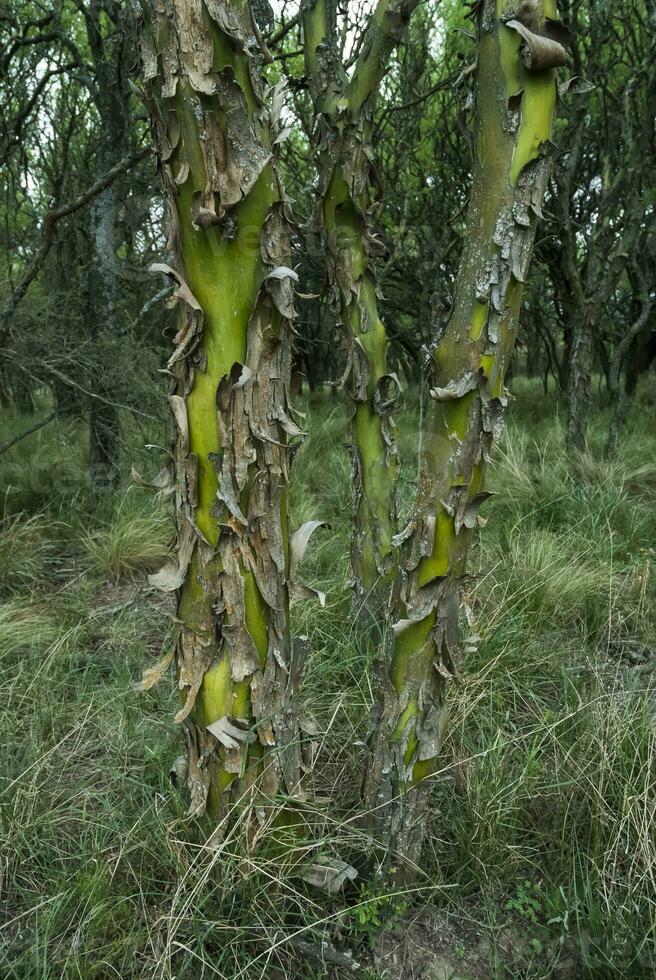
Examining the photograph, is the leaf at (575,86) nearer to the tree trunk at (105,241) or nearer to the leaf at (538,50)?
the leaf at (538,50)

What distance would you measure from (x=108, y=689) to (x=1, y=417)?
667 cm

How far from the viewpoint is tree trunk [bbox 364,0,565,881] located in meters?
1.39

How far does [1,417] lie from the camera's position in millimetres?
8062

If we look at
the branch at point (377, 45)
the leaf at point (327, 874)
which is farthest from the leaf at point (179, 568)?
the branch at point (377, 45)

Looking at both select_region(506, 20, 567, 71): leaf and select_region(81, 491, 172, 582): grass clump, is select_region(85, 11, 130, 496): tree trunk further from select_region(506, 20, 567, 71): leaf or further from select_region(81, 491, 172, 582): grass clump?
select_region(506, 20, 567, 71): leaf

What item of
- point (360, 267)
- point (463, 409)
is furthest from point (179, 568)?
point (360, 267)

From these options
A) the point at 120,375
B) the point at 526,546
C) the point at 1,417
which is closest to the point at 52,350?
the point at 120,375

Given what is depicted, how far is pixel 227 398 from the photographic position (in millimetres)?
1410

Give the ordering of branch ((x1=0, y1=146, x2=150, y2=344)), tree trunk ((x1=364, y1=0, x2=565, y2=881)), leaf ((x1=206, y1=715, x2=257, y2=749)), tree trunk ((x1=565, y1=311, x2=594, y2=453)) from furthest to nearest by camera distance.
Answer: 1. tree trunk ((x1=565, y1=311, x2=594, y2=453))
2. branch ((x1=0, y1=146, x2=150, y2=344))
3. leaf ((x1=206, y1=715, x2=257, y2=749))
4. tree trunk ((x1=364, y1=0, x2=565, y2=881))

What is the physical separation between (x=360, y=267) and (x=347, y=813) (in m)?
1.89

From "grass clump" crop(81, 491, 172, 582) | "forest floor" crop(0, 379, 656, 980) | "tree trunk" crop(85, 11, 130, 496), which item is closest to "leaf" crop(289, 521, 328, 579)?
"forest floor" crop(0, 379, 656, 980)

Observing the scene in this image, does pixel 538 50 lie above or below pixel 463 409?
above

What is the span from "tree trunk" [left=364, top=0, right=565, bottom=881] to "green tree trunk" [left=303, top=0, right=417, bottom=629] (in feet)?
2.59

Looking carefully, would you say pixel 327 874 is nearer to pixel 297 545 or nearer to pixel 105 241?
pixel 297 545
